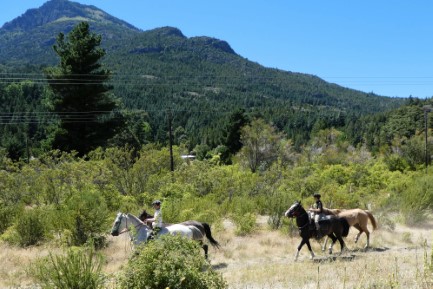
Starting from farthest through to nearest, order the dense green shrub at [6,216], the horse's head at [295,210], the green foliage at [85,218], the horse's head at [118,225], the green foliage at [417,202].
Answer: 1. the green foliage at [417,202]
2. the dense green shrub at [6,216]
3. the green foliage at [85,218]
4. the horse's head at [295,210]
5. the horse's head at [118,225]

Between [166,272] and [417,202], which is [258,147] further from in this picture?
[166,272]

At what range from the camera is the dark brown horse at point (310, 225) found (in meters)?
11.2

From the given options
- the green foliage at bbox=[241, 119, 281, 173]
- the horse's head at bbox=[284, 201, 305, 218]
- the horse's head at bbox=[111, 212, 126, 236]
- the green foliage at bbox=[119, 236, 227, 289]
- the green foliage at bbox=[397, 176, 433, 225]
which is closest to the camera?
the green foliage at bbox=[119, 236, 227, 289]

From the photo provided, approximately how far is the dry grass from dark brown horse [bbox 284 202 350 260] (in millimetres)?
595

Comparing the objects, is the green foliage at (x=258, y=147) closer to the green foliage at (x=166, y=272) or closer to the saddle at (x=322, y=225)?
the saddle at (x=322, y=225)

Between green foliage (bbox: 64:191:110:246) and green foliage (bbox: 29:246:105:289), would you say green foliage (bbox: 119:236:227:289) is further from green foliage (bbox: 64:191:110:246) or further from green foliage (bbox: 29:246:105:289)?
green foliage (bbox: 64:191:110:246)

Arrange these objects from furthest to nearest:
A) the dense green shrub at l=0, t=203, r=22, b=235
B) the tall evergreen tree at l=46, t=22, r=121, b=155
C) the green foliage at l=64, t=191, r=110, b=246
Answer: the tall evergreen tree at l=46, t=22, r=121, b=155
the dense green shrub at l=0, t=203, r=22, b=235
the green foliage at l=64, t=191, r=110, b=246

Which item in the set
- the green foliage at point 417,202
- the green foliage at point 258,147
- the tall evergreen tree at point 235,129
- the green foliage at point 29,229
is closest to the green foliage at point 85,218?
the green foliage at point 29,229

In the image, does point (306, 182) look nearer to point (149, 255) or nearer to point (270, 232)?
point (270, 232)

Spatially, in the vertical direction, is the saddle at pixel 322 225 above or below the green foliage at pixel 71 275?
below

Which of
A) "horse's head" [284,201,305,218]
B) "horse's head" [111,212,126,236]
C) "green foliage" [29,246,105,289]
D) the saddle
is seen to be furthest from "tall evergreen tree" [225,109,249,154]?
"green foliage" [29,246,105,289]

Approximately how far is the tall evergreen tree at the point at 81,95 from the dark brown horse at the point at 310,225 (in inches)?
884

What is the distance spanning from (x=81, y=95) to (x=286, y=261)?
24043mm

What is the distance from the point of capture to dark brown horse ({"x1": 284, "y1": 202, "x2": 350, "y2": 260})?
11234 millimetres
